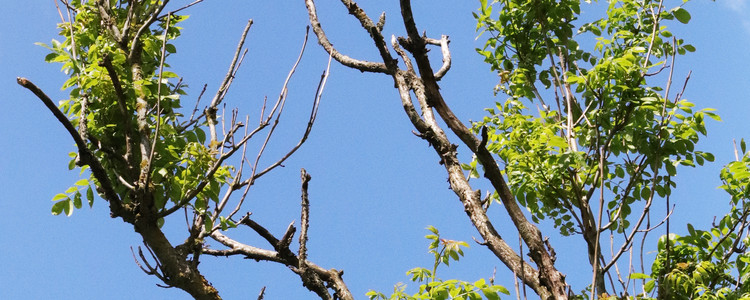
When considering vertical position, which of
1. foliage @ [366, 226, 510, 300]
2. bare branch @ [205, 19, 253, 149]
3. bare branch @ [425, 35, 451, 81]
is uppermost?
bare branch @ [425, 35, 451, 81]

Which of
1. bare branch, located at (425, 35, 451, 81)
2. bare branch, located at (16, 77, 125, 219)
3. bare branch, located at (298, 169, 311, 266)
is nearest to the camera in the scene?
bare branch, located at (16, 77, 125, 219)

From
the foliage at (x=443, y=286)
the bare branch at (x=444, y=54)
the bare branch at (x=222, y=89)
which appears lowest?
the foliage at (x=443, y=286)

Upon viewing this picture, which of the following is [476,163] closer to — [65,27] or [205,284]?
[205,284]

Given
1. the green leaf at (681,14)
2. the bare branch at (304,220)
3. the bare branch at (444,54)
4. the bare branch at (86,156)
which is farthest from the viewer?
the green leaf at (681,14)

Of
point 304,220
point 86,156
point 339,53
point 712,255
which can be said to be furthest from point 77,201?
point 712,255

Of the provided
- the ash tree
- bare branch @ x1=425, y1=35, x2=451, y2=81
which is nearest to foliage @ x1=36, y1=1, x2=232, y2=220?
the ash tree

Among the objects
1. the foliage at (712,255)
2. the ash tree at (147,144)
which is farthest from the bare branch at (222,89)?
the foliage at (712,255)

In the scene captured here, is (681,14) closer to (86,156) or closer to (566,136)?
(566,136)

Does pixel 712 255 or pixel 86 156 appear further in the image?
pixel 712 255

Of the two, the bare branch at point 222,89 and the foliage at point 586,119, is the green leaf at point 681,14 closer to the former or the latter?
the foliage at point 586,119

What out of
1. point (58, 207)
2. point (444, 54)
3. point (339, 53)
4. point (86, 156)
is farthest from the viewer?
point (339, 53)

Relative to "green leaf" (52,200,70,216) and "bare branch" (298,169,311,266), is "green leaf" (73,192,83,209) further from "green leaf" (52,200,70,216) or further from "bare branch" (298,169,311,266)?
"bare branch" (298,169,311,266)

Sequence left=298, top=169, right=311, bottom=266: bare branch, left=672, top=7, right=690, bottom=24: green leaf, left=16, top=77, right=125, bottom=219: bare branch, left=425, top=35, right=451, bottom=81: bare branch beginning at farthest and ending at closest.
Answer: left=672, top=7, right=690, bottom=24: green leaf → left=425, top=35, right=451, bottom=81: bare branch → left=298, top=169, right=311, bottom=266: bare branch → left=16, top=77, right=125, bottom=219: bare branch

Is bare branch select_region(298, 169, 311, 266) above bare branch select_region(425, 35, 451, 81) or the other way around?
the other way around
